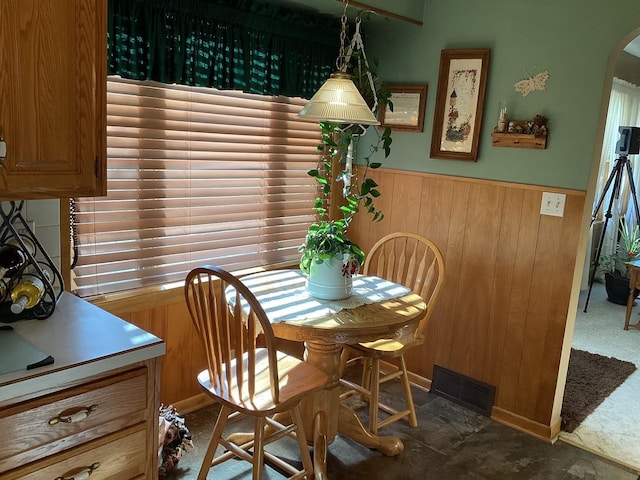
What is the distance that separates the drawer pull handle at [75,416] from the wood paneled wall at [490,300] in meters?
1.04

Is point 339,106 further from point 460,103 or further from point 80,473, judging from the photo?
point 80,473

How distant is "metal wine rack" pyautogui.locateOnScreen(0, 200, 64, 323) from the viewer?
1.74m

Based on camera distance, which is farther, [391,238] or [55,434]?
[391,238]

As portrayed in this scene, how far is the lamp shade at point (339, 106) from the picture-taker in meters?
2.05

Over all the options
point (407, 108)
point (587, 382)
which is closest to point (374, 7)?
point (407, 108)

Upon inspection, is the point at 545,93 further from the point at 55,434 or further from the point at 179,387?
the point at 55,434

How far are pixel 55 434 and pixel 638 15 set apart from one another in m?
2.72

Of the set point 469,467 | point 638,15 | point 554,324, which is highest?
point 638,15

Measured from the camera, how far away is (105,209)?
96.2 inches

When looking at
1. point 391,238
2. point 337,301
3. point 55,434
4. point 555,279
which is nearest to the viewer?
point 55,434

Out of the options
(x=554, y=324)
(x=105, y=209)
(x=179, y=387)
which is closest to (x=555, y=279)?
(x=554, y=324)

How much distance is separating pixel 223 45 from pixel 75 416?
5.95 feet

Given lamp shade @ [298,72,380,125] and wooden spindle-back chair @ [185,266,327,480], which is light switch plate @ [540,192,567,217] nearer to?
lamp shade @ [298,72,380,125]

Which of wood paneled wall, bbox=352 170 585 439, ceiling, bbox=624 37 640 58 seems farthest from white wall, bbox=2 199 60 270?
ceiling, bbox=624 37 640 58
